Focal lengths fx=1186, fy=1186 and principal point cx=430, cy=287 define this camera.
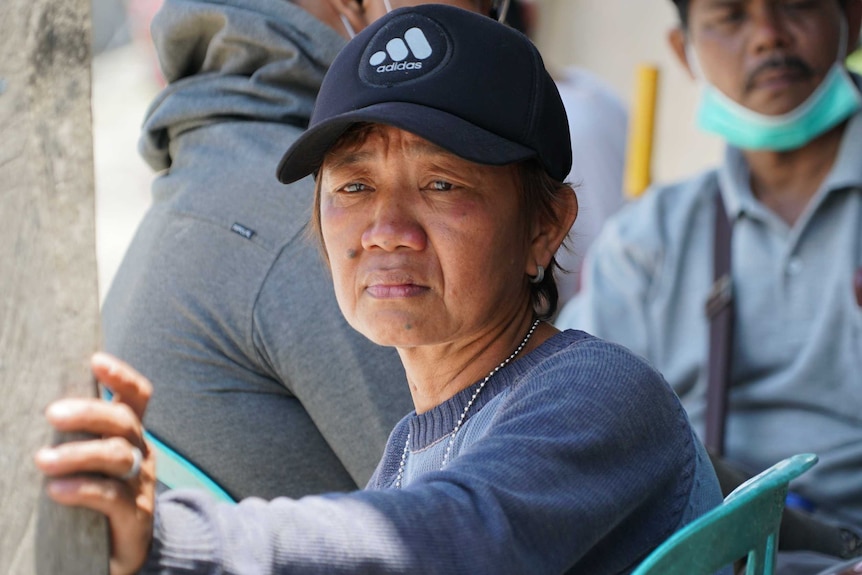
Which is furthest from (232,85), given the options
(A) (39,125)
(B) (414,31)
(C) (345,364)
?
(A) (39,125)

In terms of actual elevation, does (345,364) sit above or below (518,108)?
below

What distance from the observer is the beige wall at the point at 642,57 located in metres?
5.96

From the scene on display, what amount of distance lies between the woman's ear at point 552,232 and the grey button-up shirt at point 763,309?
4.53 ft

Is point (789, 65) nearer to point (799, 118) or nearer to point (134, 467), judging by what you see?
point (799, 118)

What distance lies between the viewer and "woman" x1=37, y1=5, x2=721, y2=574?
104 centimetres

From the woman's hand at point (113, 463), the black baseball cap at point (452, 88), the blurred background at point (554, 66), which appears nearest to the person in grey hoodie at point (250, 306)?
the black baseball cap at point (452, 88)

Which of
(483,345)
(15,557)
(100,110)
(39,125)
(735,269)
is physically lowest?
(100,110)

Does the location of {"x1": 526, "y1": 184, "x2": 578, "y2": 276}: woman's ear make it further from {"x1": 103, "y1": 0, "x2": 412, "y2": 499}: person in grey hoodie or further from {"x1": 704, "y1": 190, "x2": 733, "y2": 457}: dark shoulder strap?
{"x1": 704, "y1": 190, "x2": 733, "y2": 457}: dark shoulder strap

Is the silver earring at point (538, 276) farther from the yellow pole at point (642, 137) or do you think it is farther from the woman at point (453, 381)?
Result: the yellow pole at point (642, 137)

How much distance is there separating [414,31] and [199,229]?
694mm

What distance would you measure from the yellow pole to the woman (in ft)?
11.0

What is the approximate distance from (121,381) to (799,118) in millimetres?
2654

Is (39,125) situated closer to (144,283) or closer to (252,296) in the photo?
(252,296)

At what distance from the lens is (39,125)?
0.92 meters
